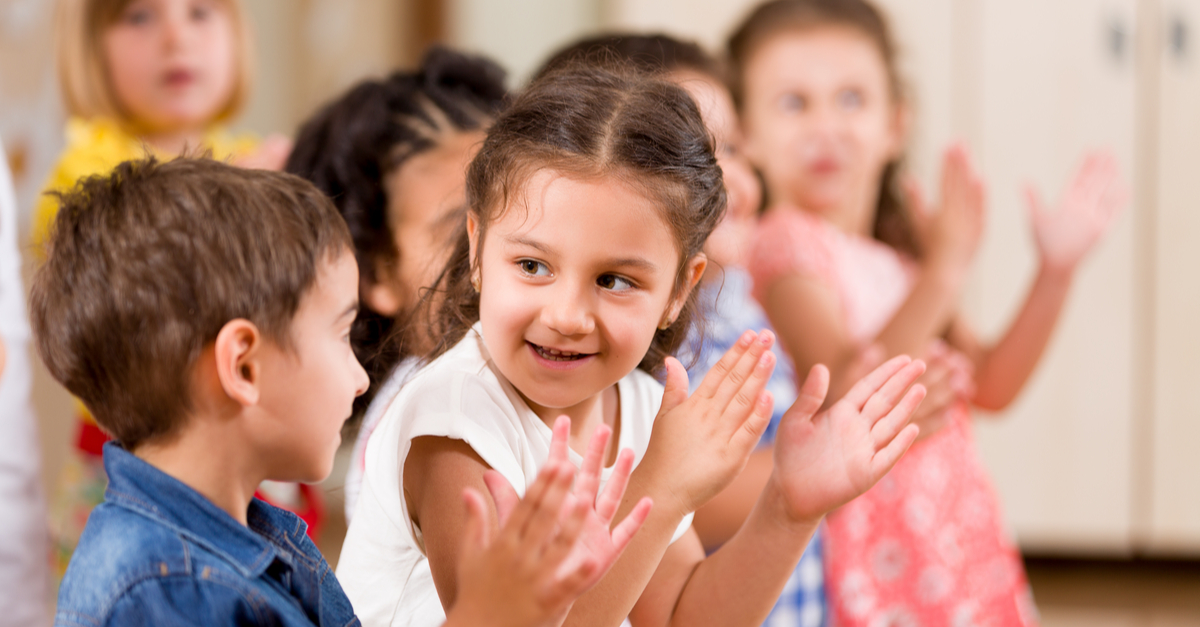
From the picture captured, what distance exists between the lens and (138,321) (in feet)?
1.61

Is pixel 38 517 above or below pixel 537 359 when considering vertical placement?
below

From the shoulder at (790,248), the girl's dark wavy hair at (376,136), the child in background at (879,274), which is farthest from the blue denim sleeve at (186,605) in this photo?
the shoulder at (790,248)

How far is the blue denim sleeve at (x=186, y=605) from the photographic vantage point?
46 cm

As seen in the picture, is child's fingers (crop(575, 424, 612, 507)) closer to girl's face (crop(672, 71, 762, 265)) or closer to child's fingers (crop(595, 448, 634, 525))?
child's fingers (crop(595, 448, 634, 525))

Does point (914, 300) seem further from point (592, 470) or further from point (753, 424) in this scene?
point (592, 470)

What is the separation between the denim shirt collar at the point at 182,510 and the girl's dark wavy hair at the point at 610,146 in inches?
8.2

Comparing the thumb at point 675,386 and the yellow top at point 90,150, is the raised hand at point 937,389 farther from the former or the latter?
the yellow top at point 90,150

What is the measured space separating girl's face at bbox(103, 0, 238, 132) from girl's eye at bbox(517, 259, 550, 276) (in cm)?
96

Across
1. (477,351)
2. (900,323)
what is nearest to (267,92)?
(900,323)

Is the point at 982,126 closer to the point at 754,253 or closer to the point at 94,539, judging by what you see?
the point at 754,253

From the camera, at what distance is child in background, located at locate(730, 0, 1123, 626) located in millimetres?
1241

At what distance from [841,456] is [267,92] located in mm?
2320

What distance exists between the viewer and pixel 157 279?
0.49 metres

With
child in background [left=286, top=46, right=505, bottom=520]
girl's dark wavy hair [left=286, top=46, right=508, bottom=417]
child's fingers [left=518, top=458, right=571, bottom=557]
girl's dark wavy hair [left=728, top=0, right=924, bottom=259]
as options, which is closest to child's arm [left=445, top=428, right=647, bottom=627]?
child's fingers [left=518, top=458, right=571, bottom=557]
